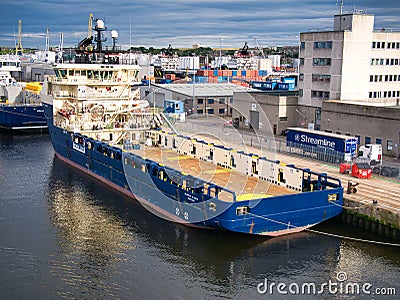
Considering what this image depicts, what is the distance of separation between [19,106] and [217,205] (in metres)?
37.0

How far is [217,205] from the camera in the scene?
21516 millimetres

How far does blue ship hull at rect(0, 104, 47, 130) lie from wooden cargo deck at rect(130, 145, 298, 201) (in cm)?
2320

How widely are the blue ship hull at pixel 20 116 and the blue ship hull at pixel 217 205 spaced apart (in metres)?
25.4

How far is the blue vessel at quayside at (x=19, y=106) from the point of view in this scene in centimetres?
5259

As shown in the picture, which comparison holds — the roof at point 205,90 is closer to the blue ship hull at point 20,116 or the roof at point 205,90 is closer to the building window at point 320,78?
the blue ship hull at point 20,116

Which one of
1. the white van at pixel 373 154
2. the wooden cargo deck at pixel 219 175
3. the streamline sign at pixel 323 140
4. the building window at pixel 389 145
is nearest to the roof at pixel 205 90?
the streamline sign at pixel 323 140

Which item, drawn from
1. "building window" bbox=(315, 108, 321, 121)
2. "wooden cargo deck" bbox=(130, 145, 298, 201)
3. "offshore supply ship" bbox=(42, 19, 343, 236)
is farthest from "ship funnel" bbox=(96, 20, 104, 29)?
"building window" bbox=(315, 108, 321, 121)

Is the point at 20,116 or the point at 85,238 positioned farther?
the point at 20,116

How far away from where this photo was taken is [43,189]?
31.1 meters

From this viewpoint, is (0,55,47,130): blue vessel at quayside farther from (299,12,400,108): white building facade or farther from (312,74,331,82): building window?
(312,74,331,82): building window

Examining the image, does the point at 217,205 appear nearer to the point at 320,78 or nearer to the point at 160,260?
the point at 160,260

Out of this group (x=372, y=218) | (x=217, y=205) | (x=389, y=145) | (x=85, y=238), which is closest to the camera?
(x=217, y=205)

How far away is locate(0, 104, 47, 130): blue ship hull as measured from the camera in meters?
52.5

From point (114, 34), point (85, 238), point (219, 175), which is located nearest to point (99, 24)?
point (114, 34)
